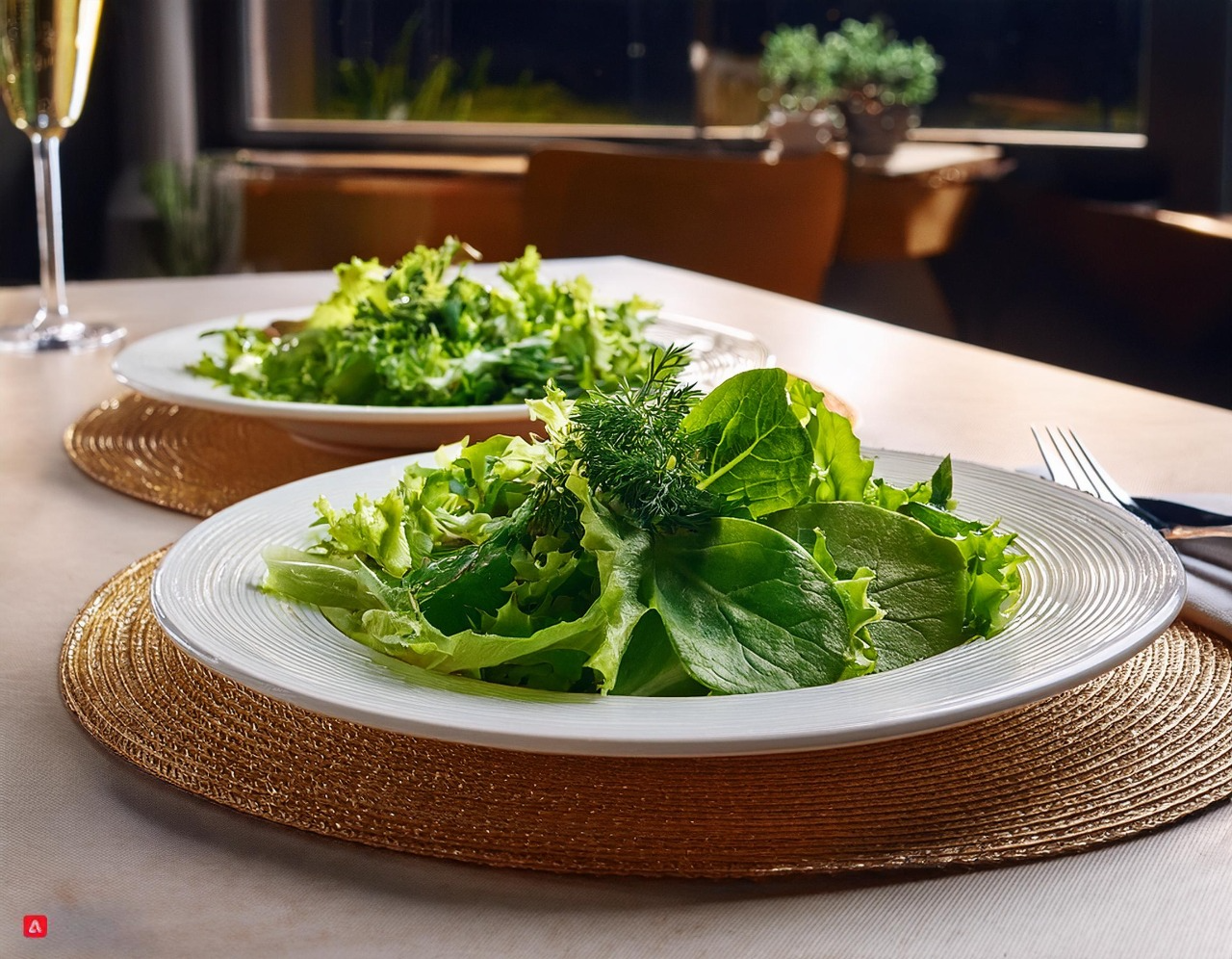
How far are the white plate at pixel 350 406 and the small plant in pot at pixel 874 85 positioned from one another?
8.67 feet

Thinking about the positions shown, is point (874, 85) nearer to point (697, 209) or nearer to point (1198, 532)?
point (697, 209)

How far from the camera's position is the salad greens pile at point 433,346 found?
87 cm

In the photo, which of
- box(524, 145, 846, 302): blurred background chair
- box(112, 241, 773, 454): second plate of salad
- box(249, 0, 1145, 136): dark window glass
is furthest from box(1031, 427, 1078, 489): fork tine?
box(249, 0, 1145, 136): dark window glass

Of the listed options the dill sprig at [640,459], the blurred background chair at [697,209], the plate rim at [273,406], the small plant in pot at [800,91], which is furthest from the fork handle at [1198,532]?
the small plant in pot at [800,91]

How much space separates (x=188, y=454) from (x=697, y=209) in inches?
73.8

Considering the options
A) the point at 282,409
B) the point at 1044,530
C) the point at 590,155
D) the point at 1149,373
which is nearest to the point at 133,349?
the point at 282,409

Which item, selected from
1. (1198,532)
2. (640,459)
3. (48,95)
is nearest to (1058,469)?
(1198,532)

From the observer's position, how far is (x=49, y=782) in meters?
0.47

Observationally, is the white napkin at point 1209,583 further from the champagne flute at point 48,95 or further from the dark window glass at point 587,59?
the dark window glass at point 587,59

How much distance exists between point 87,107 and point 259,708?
11.9ft

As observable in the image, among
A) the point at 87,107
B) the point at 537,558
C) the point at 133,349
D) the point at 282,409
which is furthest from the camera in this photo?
the point at 87,107

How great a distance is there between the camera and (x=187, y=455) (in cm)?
88

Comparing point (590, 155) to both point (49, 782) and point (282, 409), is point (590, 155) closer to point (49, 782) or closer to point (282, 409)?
point (282, 409)

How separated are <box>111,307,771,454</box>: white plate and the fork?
210mm
